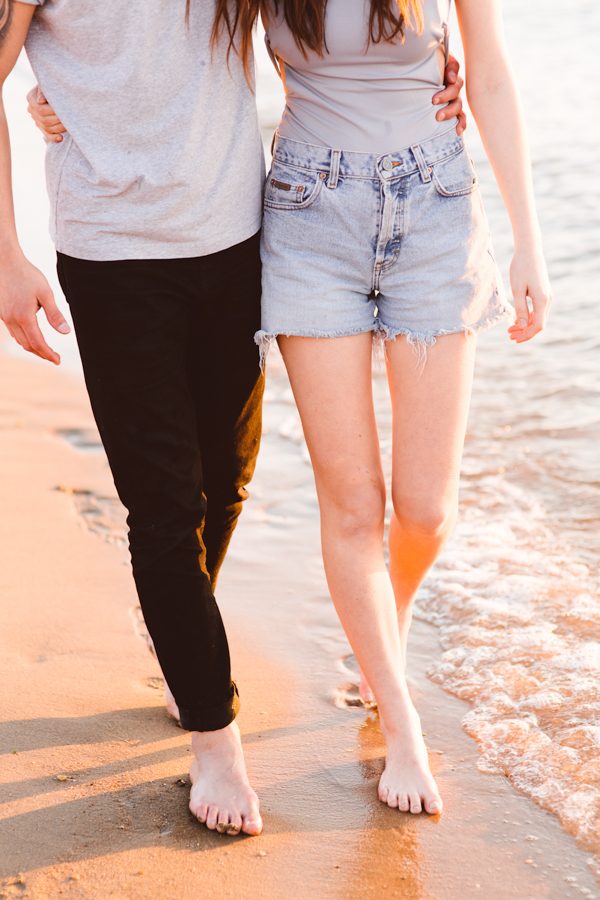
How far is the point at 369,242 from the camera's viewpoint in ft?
7.70

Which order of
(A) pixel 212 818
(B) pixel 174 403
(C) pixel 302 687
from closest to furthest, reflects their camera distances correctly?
(B) pixel 174 403 → (A) pixel 212 818 → (C) pixel 302 687

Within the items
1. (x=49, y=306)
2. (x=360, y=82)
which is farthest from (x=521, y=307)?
(x=49, y=306)

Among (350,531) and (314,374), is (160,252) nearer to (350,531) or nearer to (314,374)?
(314,374)

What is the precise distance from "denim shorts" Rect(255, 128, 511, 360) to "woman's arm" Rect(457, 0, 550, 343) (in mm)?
113

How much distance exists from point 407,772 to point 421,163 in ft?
4.30

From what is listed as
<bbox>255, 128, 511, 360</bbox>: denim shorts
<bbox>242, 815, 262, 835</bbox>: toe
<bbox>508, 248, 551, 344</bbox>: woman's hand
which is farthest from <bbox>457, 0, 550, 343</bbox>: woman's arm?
<bbox>242, 815, 262, 835</bbox>: toe

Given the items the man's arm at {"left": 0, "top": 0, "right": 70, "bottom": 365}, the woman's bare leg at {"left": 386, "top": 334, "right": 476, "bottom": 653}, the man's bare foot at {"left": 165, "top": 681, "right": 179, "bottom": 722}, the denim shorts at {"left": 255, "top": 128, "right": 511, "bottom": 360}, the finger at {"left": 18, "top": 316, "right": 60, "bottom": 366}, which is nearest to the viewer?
the man's arm at {"left": 0, "top": 0, "right": 70, "bottom": 365}

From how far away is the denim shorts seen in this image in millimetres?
2328

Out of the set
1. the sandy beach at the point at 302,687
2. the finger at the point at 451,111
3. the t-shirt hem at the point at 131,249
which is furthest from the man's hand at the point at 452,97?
the sandy beach at the point at 302,687

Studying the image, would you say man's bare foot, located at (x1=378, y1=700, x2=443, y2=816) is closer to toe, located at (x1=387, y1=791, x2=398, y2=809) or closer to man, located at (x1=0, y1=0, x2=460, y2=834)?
toe, located at (x1=387, y1=791, x2=398, y2=809)

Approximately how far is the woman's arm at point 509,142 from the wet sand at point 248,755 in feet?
3.47

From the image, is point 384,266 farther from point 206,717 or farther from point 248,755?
point 248,755

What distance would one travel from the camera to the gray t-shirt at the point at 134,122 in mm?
2121

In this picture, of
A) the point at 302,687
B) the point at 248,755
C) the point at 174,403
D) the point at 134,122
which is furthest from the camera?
the point at 302,687
